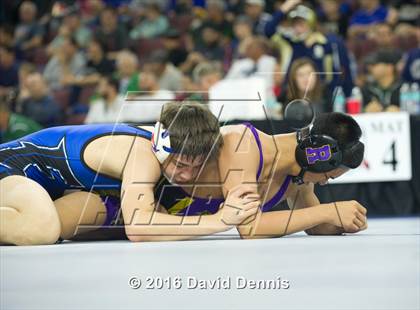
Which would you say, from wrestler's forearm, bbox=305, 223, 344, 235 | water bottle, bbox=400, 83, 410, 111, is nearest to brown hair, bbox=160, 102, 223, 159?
wrestler's forearm, bbox=305, 223, 344, 235

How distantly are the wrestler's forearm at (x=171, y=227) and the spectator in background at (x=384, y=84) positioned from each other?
130 inches

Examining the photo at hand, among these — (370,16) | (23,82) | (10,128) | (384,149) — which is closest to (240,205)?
(384,149)

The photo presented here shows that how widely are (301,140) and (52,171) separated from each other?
1.02 metres

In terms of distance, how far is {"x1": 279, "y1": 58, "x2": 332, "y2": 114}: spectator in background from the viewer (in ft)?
19.1

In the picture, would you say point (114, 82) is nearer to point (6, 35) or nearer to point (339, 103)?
point (339, 103)

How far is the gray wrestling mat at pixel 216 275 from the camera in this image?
186cm

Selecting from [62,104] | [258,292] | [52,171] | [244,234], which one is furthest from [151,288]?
[62,104]

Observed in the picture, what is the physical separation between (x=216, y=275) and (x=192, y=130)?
903 mm

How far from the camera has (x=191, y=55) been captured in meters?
8.62

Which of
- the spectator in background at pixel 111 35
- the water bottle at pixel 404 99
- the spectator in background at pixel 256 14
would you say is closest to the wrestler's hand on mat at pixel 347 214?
the water bottle at pixel 404 99

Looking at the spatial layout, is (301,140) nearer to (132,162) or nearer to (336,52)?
Answer: (132,162)

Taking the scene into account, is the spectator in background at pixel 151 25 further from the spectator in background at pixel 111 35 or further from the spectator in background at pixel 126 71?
the spectator in background at pixel 126 71

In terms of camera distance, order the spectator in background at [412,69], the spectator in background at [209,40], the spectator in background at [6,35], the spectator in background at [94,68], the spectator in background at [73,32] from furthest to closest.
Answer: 1. the spectator in background at [6,35]
2. the spectator in background at [73,32]
3. the spectator in background at [209,40]
4. the spectator in background at [94,68]
5. the spectator in background at [412,69]

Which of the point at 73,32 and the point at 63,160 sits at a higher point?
the point at 63,160
